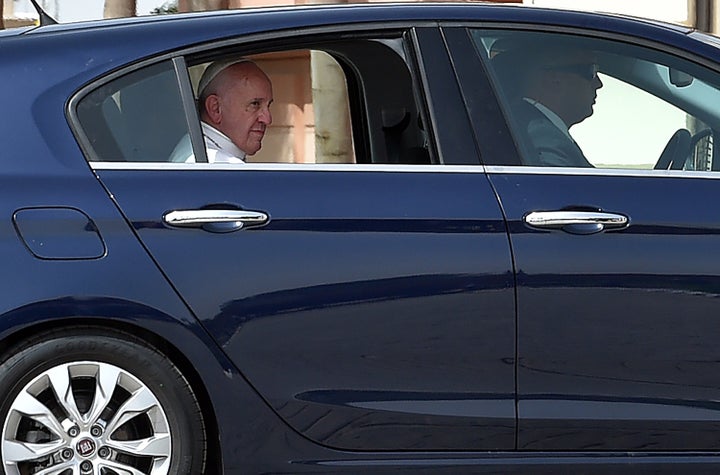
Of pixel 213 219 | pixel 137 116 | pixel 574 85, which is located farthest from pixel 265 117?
pixel 574 85

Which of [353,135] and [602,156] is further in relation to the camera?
[353,135]

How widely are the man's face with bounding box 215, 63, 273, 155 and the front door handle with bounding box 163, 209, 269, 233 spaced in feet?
1.55

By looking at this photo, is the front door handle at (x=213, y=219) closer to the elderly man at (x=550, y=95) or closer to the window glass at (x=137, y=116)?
the window glass at (x=137, y=116)

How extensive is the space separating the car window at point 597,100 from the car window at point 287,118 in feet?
0.90

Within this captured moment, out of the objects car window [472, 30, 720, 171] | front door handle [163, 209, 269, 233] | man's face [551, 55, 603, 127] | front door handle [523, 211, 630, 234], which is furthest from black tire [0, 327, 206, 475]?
man's face [551, 55, 603, 127]

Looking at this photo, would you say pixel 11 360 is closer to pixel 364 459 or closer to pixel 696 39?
pixel 364 459

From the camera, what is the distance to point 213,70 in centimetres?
444

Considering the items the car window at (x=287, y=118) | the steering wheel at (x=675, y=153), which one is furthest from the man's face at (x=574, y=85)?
the car window at (x=287, y=118)

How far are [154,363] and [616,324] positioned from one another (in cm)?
120

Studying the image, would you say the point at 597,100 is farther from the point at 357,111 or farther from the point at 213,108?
the point at 213,108

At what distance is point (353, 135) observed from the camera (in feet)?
15.8

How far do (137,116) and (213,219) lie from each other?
0.38 metres

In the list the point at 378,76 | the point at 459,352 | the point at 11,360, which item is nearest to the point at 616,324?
the point at 459,352

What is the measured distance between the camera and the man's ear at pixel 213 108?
4492 millimetres
